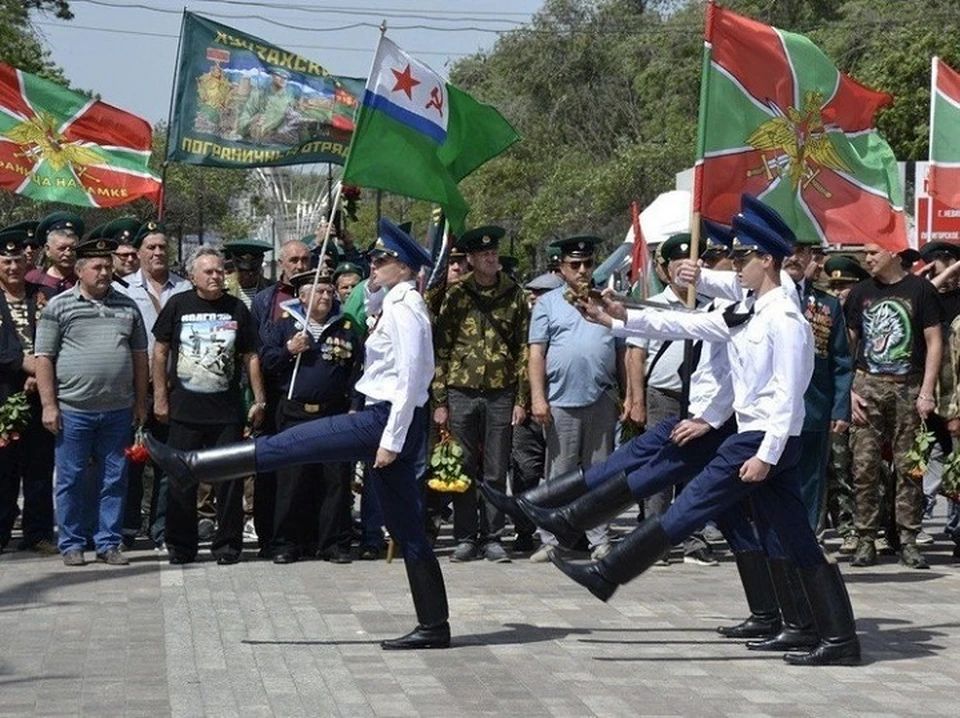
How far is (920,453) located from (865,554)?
0.75 meters

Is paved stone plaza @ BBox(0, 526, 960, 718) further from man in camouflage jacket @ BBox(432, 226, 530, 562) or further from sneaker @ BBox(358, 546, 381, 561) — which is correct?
man in camouflage jacket @ BBox(432, 226, 530, 562)

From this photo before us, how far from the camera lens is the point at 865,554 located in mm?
12836

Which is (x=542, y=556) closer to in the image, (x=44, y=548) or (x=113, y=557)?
(x=113, y=557)

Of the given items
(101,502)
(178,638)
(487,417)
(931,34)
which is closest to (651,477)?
(178,638)

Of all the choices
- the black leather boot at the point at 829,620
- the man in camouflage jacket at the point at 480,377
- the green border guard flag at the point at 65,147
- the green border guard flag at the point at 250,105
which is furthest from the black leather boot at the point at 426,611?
the green border guard flag at the point at 65,147

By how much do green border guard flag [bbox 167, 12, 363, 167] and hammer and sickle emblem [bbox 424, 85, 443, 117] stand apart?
391 centimetres

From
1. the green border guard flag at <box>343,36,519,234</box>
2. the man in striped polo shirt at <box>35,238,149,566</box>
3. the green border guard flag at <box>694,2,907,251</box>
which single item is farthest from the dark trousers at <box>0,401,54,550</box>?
the green border guard flag at <box>694,2,907,251</box>

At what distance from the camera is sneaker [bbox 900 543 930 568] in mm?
12781

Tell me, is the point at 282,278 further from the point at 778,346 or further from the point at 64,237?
the point at 778,346

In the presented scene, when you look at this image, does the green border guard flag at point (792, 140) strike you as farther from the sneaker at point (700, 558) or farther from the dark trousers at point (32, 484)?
the dark trousers at point (32, 484)

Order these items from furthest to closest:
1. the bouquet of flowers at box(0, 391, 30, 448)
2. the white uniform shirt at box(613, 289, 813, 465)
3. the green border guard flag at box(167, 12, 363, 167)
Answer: the green border guard flag at box(167, 12, 363, 167) → the bouquet of flowers at box(0, 391, 30, 448) → the white uniform shirt at box(613, 289, 813, 465)

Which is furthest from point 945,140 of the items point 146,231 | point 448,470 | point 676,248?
point 146,231

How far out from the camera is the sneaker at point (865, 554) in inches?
505

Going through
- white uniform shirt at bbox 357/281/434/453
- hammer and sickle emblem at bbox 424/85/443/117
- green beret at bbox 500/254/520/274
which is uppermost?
hammer and sickle emblem at bbox 424/85/443/117
